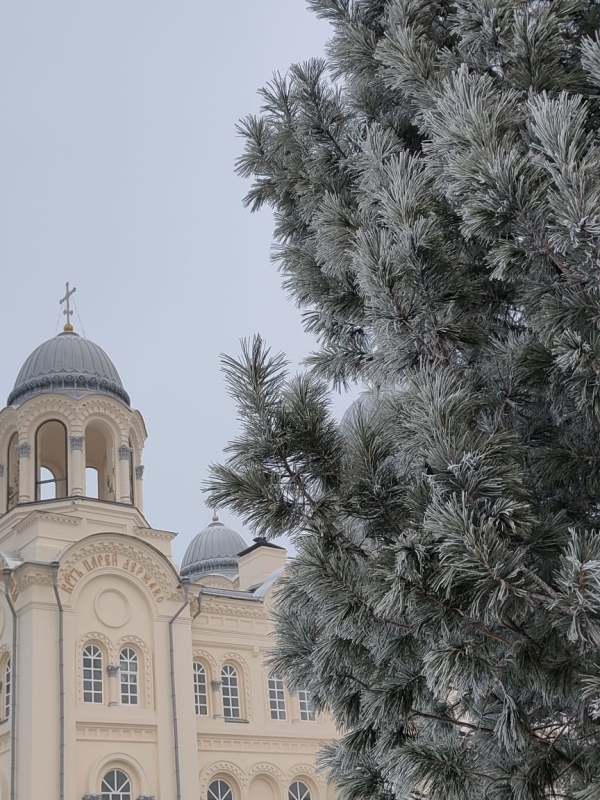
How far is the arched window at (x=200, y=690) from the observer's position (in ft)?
68.7

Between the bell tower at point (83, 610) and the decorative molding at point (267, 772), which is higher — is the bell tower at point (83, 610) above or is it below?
above

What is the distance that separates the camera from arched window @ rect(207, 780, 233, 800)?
20.2 meters

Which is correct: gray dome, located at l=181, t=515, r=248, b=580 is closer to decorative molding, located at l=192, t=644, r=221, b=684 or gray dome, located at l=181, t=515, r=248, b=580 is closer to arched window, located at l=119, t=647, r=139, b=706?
decorative molding, located at l=192, t=644, r=221, b=684

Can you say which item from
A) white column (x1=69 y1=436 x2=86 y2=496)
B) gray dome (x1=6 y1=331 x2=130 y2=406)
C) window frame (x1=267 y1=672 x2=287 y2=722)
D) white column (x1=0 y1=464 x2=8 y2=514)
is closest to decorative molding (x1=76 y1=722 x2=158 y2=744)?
window frame (x1=267 y1=672 x2=287 y2=722)

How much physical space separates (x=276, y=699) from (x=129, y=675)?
14.2ft

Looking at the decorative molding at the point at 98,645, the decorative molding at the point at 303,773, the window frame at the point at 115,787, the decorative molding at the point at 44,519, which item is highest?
the decorative molding at the point at 44,519

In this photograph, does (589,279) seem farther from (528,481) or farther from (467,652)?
(467,652)

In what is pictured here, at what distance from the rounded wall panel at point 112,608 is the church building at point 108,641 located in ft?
0.10

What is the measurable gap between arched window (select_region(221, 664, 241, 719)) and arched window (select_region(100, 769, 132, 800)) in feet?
10.3

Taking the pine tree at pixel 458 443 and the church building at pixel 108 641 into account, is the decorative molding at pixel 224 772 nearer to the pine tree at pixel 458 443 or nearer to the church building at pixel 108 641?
the church building at pixel 108 641

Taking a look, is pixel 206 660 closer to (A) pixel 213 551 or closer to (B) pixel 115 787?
(B) pixel 115 787

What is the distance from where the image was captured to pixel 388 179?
348 centimetres

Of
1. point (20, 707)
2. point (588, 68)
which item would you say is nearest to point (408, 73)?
point (588, 68)

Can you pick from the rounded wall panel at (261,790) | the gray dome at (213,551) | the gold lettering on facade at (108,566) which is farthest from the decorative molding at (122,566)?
the gray dome at (213,551)
